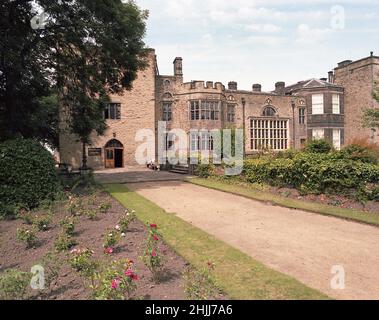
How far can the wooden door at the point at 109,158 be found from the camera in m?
31.2

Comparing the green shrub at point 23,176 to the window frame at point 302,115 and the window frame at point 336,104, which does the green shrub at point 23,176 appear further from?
the window frame at point 336,104

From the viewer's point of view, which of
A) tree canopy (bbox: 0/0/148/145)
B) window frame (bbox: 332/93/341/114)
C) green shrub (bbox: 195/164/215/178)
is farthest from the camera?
window frame (bbox: 332/93/341/114)

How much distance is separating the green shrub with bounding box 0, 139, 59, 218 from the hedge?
9.48 meters

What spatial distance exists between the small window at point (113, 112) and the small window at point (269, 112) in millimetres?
17950

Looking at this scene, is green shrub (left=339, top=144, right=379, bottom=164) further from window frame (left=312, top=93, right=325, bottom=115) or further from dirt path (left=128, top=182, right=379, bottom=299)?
window frame (left=312, top=93, right=325, bottom=115)

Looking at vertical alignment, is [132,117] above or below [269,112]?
below

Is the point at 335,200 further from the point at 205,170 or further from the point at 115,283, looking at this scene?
the point at 205,170

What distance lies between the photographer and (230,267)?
5344 mm

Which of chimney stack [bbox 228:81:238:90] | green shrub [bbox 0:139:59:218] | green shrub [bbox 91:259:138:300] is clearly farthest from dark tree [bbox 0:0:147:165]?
chimney stack [bbox 228:81:238:90]

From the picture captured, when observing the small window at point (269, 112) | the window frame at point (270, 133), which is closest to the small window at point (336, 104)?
the window frame at point (270, 133)

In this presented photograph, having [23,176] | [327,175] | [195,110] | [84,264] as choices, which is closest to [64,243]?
[84,264]

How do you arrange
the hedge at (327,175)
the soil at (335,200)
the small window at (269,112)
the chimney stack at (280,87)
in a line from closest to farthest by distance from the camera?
1. the soil at (335,200)
2. the hedge at (327,175)
3. the small window at (269,112)
4. the chimney stack at (280,87)

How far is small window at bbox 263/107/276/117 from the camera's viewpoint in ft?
127

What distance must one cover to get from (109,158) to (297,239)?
26.4m
